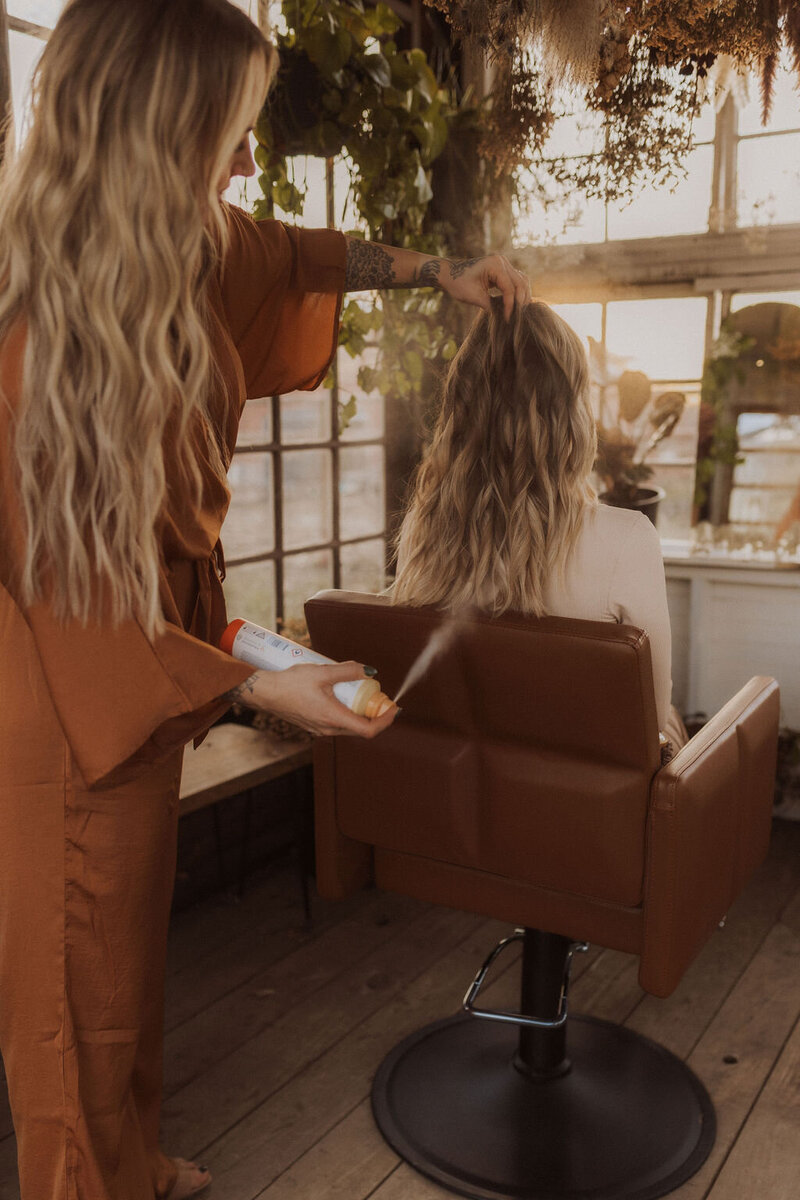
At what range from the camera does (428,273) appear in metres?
1.62

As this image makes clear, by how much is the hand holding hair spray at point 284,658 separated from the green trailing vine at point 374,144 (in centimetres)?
158

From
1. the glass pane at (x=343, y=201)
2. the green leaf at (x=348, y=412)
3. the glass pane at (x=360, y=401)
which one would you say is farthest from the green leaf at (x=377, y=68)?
the green leaf at (x=348, y=412)

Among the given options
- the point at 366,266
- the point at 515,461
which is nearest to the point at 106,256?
the point at 366,266

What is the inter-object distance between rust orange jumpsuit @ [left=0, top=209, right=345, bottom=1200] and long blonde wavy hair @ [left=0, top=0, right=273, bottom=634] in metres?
0.04

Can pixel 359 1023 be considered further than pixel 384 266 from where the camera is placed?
Yes

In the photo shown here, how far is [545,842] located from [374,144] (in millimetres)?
1899

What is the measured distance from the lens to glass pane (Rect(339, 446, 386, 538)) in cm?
312

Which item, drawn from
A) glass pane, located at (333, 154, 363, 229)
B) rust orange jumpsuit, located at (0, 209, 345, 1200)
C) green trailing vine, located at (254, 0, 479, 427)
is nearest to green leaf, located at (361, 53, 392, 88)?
green trailing vine, located at (254, 0, 479, 427)

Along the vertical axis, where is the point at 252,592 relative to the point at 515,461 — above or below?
below

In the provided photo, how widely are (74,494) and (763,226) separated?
2433mm

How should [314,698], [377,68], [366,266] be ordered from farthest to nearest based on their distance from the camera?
1. [377,68]
2. [366,266]
3. [314,698]

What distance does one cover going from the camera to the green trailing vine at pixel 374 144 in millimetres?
2473

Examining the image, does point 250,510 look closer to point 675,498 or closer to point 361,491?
point 361,491

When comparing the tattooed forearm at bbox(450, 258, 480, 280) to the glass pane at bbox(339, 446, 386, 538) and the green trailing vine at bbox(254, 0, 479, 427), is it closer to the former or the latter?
the green trailing vine at bbox(254, 0, 479, 427)
